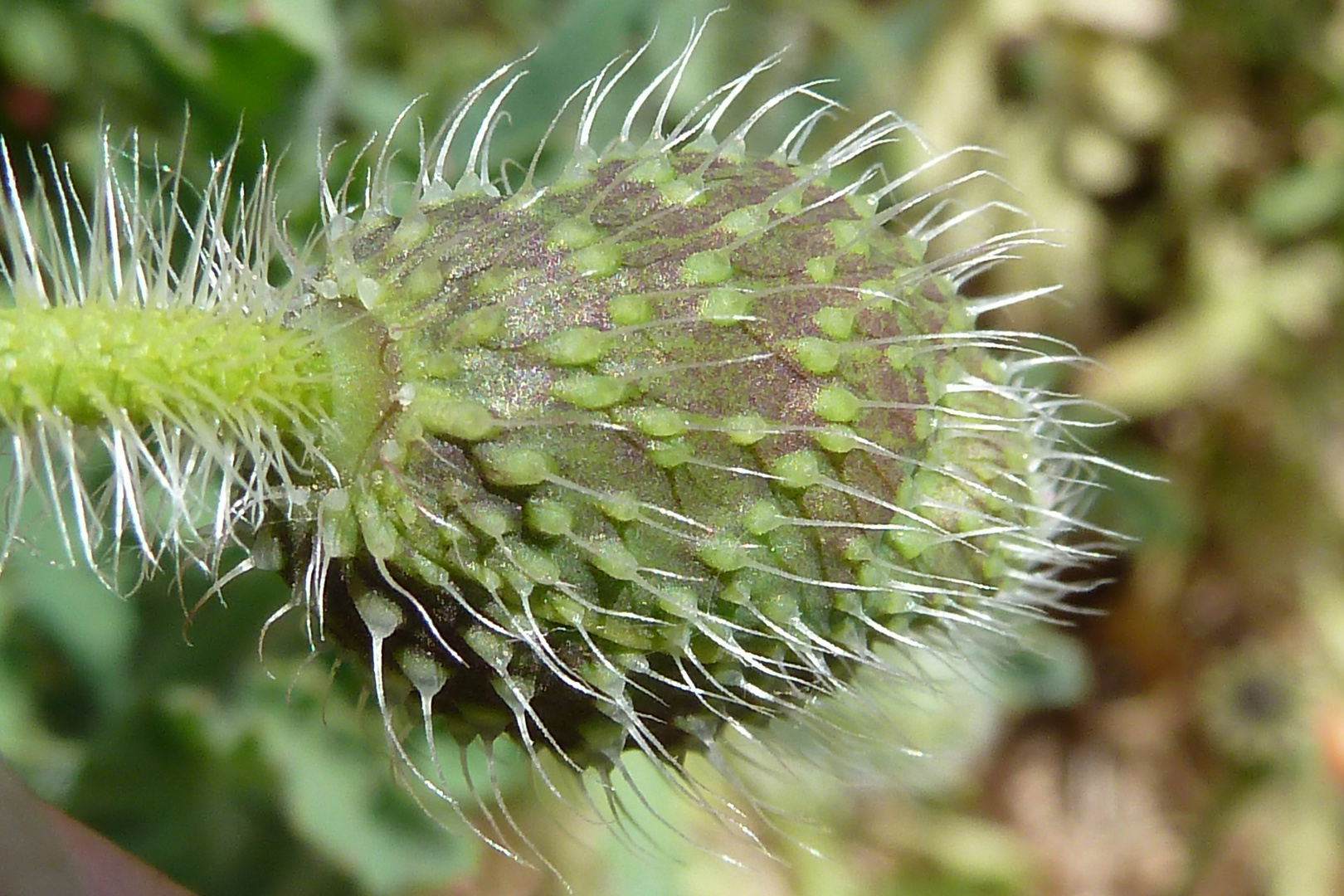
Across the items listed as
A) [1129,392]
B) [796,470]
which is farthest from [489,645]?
[1129,392]

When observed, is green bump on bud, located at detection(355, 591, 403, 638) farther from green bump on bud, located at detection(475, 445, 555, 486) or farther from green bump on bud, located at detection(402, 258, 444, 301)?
green bump on bud, located at detection(402, 258, 444, 301)

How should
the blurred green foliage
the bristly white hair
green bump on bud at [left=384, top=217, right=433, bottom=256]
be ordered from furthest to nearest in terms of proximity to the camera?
the blurred green foliage < green bump on bud at [left=384, top=217, right=433, bottom=256] < the bristly white hair

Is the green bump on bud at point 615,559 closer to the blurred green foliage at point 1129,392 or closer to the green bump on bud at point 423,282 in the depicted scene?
the green bump on bud at point 423,282

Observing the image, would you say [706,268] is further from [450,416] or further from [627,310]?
[450,416]

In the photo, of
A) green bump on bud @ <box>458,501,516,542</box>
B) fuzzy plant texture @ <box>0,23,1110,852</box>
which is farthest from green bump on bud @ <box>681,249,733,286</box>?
green bump on bud @ <box>458,501,516,542</box>

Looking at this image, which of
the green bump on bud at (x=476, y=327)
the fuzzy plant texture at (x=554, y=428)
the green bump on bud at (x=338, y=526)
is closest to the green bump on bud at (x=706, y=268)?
the fuzzy plant texture at (x=554, y=428)
